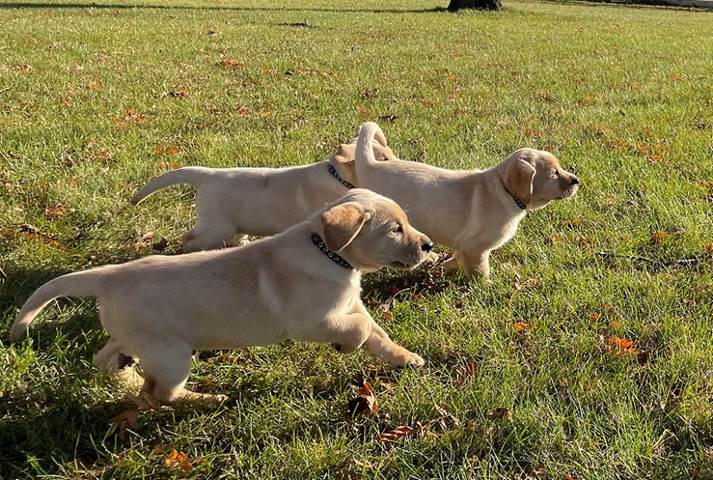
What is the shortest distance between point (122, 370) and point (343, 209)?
1298 millimetres

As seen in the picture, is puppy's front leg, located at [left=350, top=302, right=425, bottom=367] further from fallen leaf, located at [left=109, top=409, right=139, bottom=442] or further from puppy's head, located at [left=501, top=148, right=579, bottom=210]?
puppy's head, located at [left=501, top=148, right=579, bottom=210]

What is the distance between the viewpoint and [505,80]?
10742mm

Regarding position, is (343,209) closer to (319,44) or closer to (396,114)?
(396,114)

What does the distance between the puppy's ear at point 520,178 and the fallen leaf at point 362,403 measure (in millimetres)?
1737

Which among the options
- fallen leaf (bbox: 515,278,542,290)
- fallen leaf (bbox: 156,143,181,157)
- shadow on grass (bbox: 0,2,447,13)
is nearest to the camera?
fallen leaf (bbox: 515,278,542,290)

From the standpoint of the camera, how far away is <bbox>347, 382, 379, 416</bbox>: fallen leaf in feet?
9.50

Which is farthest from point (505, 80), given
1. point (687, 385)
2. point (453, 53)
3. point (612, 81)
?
point (687, 385)

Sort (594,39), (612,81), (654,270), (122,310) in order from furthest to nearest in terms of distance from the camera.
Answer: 1. (594,39)
2. (612,81)
3. (654,270)
4. (122,310)

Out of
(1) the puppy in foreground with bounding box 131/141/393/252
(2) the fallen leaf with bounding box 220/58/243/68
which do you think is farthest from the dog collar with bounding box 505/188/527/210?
(2) the fallen leaf with bounding box 220/58/243/68

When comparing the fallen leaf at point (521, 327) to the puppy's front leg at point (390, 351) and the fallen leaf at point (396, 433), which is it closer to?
the puppy's front leg at point (390, 351)

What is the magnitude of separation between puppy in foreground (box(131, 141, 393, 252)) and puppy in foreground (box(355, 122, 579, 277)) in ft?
0.72

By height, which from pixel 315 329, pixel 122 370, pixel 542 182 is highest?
pixel 542 182

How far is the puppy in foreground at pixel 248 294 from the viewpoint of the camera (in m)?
2.74

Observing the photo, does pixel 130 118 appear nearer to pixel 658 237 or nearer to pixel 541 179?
pixel 541 179
